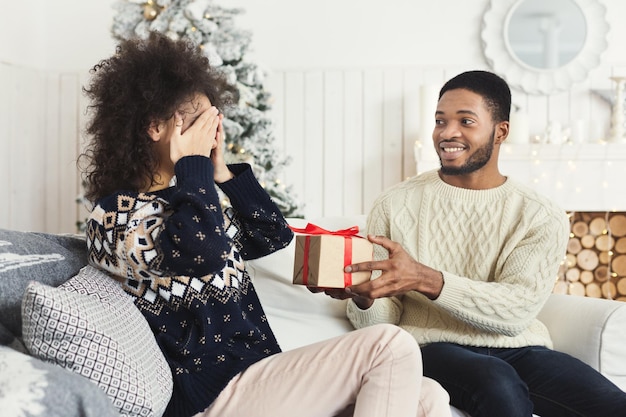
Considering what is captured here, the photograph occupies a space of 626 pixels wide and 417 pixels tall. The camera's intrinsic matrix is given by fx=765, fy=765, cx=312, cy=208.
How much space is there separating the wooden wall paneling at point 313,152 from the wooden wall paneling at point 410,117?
1.54 ft

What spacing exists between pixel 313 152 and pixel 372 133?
356 mm

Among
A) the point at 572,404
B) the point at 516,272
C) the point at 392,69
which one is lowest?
the point at 572,404

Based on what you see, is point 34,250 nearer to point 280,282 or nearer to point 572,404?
point 280,282

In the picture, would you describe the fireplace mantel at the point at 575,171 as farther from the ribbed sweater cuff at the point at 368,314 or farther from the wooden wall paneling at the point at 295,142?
the ribbed sweater cuff at the point at 368,314

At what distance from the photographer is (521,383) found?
178cm

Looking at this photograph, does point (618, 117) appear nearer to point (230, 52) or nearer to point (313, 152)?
point (313, 152)

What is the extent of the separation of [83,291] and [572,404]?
115 centimetres

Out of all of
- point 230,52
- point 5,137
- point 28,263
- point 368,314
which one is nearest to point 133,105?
point 28,263

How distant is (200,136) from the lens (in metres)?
1.61

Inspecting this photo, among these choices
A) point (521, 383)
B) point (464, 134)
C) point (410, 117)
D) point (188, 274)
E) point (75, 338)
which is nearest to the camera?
point (75, 338)

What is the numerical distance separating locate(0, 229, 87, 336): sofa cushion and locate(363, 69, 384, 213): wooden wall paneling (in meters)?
2.78

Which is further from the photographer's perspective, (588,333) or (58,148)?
(58,148)

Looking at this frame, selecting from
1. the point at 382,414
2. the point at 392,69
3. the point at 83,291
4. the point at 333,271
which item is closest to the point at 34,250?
the point at 83,291

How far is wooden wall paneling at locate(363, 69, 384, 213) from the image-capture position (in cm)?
432
